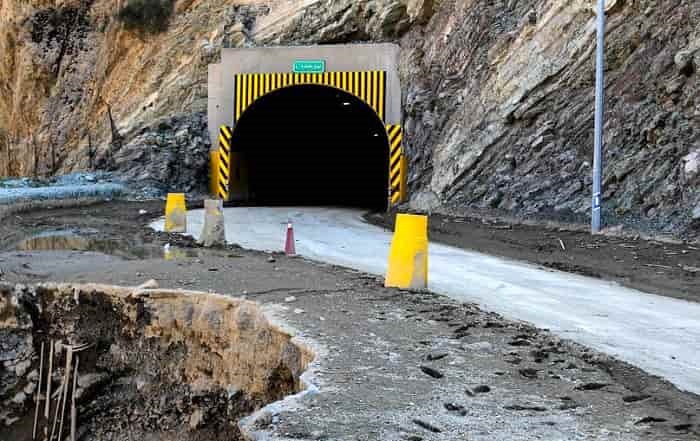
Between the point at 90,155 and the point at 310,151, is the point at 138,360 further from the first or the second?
the point at 310,151

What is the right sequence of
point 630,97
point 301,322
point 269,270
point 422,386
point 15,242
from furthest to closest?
point 630,97 → point 15,242 → point 269,270 → point 301,322 → point 422,386

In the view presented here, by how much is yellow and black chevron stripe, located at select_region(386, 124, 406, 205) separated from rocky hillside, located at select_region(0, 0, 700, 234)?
0.47 metres

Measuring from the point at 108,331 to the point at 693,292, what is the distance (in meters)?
6.96

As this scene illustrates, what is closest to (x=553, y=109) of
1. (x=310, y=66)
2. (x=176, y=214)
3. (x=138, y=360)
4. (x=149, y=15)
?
(x=176, y=214)

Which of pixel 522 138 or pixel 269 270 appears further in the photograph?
pixel 522 138

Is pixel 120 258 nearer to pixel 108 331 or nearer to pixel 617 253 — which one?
pixel 108 331

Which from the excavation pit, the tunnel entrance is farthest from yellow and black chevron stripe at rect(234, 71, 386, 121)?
the excavation pit

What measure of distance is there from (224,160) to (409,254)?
2111 centimetres

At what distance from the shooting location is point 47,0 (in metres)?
38.2

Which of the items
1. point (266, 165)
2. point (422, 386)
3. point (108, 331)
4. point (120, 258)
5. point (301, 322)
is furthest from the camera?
point (266, 165)

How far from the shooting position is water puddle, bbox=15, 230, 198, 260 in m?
11.5

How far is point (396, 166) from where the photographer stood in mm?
25562

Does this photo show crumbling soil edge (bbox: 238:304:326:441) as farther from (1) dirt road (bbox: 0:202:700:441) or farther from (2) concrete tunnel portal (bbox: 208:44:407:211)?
(2) concrete tunnel portal (bbox: 208:44:407:211)

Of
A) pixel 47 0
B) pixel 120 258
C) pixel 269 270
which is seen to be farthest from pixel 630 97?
pixel 47 0
